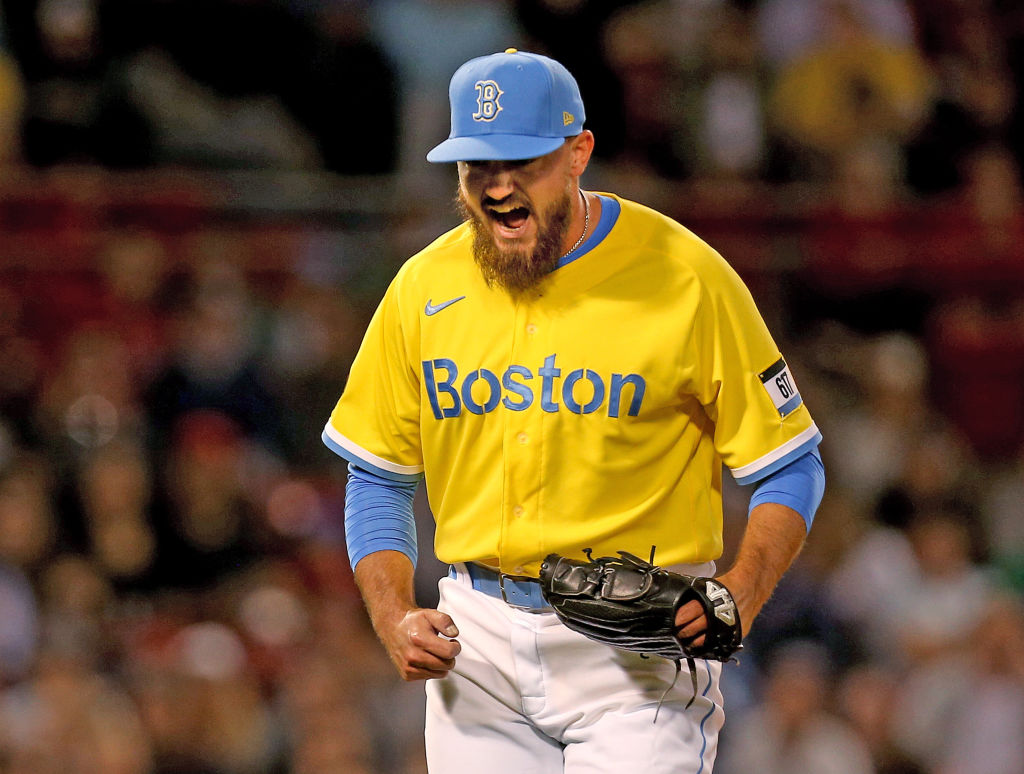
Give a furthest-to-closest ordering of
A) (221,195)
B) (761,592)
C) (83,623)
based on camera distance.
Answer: (221,195)
(83,623)
(761,592)

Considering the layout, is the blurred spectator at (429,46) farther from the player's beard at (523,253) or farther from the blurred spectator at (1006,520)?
the player's beard at (523,253)

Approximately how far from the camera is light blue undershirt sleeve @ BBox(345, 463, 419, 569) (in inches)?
140

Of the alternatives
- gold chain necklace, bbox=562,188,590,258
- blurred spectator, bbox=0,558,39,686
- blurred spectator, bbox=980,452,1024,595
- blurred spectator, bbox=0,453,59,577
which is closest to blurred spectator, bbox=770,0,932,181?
blurred spectator, bbox=980,452,1024,595

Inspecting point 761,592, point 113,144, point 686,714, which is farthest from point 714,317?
point 113,144

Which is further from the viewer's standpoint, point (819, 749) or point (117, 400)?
point (117, 400)

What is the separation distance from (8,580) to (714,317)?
15.2 feet

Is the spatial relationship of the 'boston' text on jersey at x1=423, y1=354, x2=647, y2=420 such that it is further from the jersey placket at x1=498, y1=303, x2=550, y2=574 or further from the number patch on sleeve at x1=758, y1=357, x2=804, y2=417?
the number patch on sleeve at x1=758, y1=357, x2=804, y2=417

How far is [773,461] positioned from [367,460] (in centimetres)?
92

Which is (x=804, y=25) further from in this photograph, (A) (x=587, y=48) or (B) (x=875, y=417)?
(B) (x=875, y=417)

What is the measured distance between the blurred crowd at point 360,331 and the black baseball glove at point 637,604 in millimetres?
3715

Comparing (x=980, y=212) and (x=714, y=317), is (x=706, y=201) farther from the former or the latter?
(x=714, y=317)

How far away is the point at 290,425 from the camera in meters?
7.85

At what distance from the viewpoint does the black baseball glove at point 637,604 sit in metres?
3.08

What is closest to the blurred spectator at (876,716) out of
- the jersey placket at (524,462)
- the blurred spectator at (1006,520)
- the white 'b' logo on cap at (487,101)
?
the blurred spectator at (1006,520)
